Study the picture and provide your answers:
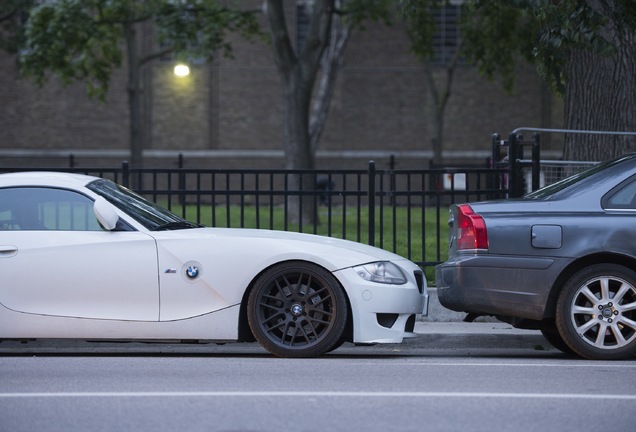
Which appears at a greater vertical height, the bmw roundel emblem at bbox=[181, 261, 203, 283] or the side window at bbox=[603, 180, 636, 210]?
the side window at bbox=[603, 180, 636, 210]

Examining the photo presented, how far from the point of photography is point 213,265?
8.61 metres

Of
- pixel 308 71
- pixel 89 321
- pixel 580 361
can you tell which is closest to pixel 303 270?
pixel 89 321

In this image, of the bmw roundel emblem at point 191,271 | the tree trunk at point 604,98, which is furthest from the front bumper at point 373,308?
the tree trunk at point 604,98

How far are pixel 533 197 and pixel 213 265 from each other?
99.7 inches

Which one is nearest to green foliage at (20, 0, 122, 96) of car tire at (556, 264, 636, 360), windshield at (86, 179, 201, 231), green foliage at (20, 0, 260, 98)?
green foliage at (20, 0, 260, 98)

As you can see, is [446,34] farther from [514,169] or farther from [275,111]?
[514,169]

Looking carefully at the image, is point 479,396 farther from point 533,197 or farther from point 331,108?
point 331,108

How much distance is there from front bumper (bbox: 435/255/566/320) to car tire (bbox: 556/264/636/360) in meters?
0.16

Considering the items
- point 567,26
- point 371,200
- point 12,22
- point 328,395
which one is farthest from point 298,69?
point 12,22

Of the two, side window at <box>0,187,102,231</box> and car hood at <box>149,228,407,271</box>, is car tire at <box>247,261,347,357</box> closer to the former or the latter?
car hood at <box>149,228,407,271</box>

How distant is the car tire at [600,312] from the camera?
8633 millimetres

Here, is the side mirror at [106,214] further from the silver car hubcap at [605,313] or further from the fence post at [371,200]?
the fence post at [371,200]

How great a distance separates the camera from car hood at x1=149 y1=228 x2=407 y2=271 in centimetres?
857

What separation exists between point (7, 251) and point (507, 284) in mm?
3637
